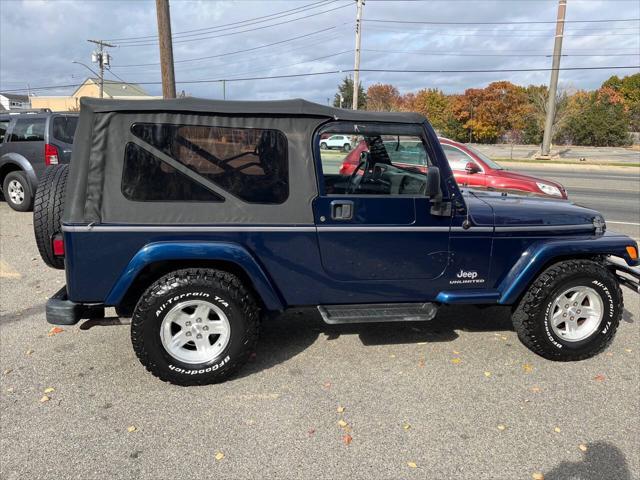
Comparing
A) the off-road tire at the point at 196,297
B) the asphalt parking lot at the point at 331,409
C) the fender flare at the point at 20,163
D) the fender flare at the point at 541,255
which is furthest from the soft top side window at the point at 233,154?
the fender flare at the point at 20,163

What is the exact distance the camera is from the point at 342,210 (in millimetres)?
3318

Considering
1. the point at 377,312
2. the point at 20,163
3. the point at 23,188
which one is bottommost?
the point at 377,312

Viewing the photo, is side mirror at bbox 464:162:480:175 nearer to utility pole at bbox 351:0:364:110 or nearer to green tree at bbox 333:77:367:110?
utility pole at bbox 351:0:364:110

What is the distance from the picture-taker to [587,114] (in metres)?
47.9

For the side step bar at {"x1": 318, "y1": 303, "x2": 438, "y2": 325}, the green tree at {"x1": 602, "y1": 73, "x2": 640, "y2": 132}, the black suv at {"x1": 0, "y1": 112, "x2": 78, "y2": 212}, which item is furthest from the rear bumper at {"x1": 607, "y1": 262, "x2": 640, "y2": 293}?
the green tree at {"x1": 602, "y1": 73, "x2": 640, "y2": 132}

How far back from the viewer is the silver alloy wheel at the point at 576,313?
3.72 metres

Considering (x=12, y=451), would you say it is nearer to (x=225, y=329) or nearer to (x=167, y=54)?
(x=225, y=329)

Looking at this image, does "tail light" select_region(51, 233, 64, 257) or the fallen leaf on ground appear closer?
"tail light" select_region(51, 233, 64, 257)

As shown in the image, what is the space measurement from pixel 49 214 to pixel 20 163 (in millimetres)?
7492

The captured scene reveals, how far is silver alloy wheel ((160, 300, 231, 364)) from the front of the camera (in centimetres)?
325

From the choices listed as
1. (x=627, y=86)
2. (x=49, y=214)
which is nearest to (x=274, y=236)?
(x=49, y=214)

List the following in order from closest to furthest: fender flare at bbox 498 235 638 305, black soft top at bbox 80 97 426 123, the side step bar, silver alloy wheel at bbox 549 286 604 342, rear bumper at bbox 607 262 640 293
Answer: black soft top at bbox 80 97 426 123 → the side step bar → fender flare at bbox 498 235 638 305 → silver alloy wheel at bbox 549 286 604 342 → rear bumper at bbox 607 262 640 293

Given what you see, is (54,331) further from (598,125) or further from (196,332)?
(598,125)

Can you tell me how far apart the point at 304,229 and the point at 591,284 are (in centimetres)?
225
